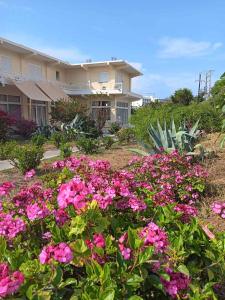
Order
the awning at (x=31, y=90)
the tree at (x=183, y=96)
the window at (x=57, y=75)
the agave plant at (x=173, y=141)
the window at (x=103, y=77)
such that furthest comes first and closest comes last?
the tree at (x=183, y=96) → the window at (x=103, y=77) → the window at (x=57, y=75) → the awning at (x=31, y=90) → the agave plant at (x=173, y=141)

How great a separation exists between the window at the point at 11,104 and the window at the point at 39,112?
1.47 m

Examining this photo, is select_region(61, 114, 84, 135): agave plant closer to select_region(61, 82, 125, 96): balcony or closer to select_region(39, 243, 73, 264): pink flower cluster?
select_region(61, 82, 125, 96): balcony

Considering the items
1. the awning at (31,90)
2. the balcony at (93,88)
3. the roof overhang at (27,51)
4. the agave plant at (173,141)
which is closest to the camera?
the agave plant at (173,141)

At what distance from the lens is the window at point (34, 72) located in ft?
96.4

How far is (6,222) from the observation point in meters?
2.26

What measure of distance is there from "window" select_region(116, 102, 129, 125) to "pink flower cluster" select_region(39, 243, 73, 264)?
34321 millimetres

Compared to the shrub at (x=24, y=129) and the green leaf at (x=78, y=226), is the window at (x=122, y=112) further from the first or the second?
the green leaf at (x=78, y=226)

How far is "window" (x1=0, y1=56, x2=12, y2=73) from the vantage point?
25953 millimetres

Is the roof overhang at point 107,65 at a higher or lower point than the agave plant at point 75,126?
higher

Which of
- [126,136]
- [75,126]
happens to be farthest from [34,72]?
[126,136]

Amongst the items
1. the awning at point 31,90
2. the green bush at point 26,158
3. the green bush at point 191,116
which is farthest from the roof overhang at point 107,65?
the green bush at point 26,158

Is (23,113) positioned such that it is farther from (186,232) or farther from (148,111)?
(186,232)

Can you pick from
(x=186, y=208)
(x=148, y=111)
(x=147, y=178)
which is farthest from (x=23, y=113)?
(x=186, y=208)

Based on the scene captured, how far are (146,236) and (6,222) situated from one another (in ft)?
2.75
